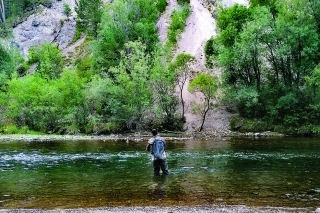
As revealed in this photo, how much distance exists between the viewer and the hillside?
199 feet

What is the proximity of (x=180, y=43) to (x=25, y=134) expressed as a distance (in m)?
39.2

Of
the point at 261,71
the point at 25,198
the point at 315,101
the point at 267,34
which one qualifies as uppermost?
the point at 267,34

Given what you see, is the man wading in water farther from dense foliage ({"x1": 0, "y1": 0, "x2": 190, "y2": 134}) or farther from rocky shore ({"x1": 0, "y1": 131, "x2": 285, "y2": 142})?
dense foliage ({"x1": 0, "y1": 0, "x2": 190, "y2": 134})

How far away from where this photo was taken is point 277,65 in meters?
58.6

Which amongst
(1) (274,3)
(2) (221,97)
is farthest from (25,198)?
(1) (274,3)

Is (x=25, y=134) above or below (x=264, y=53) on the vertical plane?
below

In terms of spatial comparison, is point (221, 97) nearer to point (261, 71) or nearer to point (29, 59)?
point (261, 71)

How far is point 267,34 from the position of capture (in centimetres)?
5469

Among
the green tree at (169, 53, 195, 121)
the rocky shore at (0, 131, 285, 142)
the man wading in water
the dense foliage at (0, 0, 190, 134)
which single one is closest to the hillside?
the rocky shore at (0, 131, 285, 142)

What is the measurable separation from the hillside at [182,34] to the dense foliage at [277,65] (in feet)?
19.5

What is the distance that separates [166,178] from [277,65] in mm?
41419

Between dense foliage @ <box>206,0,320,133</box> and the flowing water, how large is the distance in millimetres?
18252

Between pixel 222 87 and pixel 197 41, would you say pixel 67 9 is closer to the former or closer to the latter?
pixel 197 41

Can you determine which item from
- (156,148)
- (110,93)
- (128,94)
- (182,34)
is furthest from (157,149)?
(182,34)
